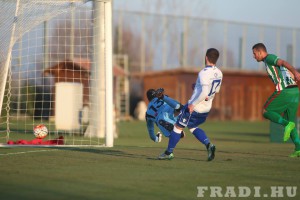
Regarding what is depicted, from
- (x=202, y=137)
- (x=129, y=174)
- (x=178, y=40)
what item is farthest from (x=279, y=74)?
(x=178, y=40)

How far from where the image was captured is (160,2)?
2077 inches

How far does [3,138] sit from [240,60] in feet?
118

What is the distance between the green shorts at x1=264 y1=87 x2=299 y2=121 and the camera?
10820 millimetres

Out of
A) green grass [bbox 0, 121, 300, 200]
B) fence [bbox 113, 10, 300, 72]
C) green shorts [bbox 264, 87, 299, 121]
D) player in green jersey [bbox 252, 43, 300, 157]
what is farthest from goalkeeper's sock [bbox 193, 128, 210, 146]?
fence [bbox 113, 10, 300, 72]

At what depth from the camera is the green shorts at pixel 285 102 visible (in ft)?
35.5

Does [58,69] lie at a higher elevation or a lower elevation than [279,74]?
higher

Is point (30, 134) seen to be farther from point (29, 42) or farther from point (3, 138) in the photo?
point (29, 42)

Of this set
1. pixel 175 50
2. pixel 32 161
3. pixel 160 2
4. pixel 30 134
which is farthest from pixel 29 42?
pixel 160 2

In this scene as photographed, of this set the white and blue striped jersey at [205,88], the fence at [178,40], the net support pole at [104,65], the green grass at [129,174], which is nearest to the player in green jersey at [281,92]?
the green grass at [129,174]

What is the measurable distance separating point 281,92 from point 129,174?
13.0 ft

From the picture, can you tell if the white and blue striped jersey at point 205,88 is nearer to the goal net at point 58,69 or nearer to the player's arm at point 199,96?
the player's arm at point 199,96

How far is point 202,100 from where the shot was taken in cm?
959

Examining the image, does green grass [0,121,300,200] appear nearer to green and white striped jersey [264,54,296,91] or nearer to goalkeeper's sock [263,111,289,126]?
goalkeeper's sock [263,111,289,126]

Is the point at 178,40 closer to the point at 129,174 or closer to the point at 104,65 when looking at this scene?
the point at 104,65
